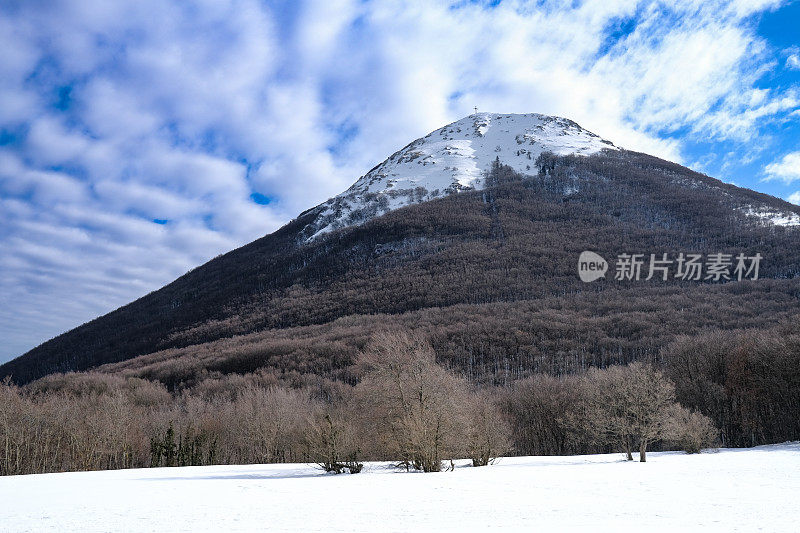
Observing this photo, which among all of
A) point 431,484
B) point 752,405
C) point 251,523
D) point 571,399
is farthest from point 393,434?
point 752,405

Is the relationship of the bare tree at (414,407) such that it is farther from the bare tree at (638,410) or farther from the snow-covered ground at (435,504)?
the bare tree at (638,410)

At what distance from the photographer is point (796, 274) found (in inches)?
6280

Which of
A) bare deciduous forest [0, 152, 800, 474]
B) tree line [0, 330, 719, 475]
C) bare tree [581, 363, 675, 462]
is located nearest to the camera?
tree line [0, 330, 719, 475]

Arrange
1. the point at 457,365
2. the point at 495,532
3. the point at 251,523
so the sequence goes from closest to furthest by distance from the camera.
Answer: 1. the point at 495,532
2. the point at 251,523
3. the point at 457,365

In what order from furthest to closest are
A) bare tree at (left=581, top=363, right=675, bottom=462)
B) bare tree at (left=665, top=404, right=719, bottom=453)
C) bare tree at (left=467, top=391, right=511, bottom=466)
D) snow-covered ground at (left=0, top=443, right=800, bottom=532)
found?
1. bare tree at (left=665, top=404, right=719, bottom=453)
2. bare tree at (left=581, top=363, right=675, bottom=462)
3. bare tree at (left=467, top=391, right=511, bottom=466)
4. snow-covered ground at (left=0, top=443, right=800, bottom=532)

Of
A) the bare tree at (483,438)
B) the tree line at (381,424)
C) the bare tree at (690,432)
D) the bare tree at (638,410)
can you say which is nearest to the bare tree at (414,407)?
the tree line at (381,424)

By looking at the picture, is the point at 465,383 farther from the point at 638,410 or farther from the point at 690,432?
the point at 690,432

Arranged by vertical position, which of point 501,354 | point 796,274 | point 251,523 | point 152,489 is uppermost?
point 796,274

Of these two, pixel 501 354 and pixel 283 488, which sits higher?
pixel 501 354

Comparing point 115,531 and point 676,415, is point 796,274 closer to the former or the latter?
point 676,415

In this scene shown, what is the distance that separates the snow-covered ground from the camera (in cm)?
1439

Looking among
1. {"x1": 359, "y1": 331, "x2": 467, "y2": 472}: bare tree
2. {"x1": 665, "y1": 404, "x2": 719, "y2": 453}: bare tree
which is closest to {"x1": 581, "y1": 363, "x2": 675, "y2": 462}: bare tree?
{"x1": 665, "y1": 404, "x2": 719, "y2": 453}: bare tree

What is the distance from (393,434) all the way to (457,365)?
96849mm

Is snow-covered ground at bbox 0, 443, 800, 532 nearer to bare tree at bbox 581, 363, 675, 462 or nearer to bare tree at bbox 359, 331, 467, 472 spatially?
bare tree at bbox 359, 331, 467, 472
